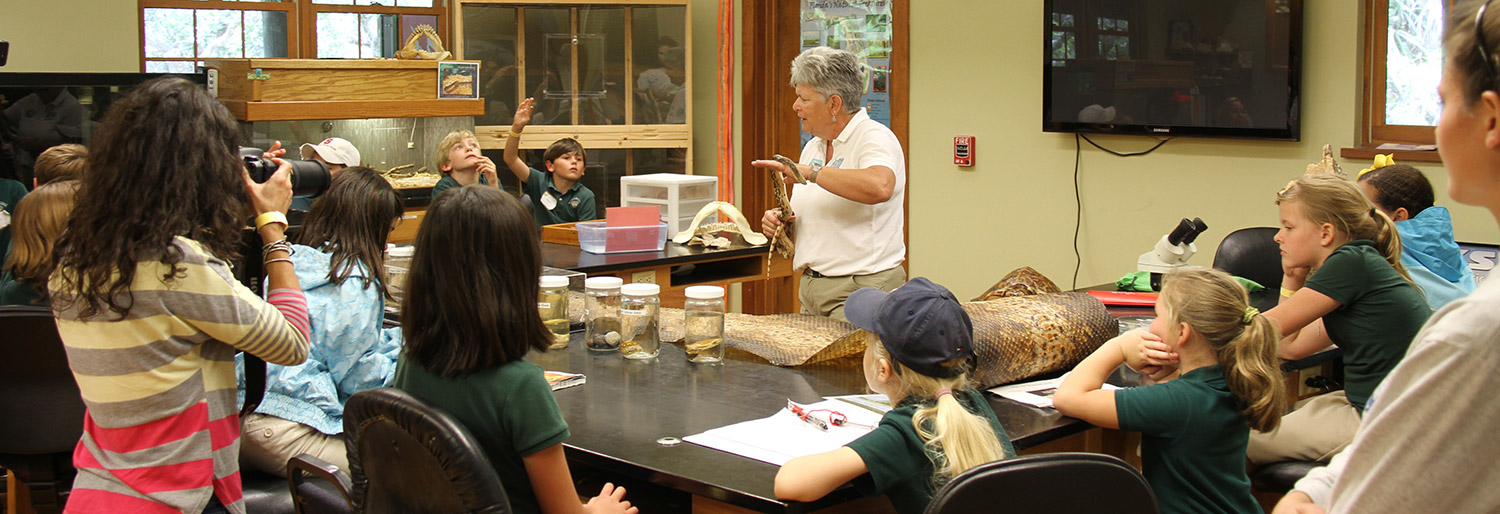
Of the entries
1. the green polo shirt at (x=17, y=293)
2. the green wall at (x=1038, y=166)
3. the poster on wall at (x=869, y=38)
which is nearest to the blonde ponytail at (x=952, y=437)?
the green polo shirt at (x=17, y=293)

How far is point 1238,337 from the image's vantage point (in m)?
2.12

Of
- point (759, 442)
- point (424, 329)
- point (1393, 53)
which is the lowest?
point (759, 442)

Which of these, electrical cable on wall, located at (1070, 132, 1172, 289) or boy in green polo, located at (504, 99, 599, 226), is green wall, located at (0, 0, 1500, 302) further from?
boy in green polo, located at (504, 99, 599, 226)

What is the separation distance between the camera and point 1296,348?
287 cm

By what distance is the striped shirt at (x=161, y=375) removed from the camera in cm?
188

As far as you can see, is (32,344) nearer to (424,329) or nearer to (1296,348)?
(424,329)

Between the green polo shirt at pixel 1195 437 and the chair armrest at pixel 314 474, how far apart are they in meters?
1.35

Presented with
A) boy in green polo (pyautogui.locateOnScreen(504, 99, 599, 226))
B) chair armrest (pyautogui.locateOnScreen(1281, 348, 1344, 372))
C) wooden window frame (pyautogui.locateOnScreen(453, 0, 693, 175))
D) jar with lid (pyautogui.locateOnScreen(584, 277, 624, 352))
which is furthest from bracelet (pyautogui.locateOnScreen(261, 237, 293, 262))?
wooden window frame (pyautogui.locateOnScreen(453, 0, 693, 175))

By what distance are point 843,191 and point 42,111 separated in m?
3.37

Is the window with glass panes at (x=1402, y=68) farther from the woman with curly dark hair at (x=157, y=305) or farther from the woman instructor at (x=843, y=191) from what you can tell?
the woman with curly dark hair at (x=157, y=305)

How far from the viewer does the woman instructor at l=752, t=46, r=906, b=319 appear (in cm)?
356

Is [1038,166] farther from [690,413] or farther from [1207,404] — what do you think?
[690,413]

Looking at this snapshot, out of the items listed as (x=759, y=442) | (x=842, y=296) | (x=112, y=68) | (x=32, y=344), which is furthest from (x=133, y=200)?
(x=112, y=68)

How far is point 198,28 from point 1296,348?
18.8 feet
